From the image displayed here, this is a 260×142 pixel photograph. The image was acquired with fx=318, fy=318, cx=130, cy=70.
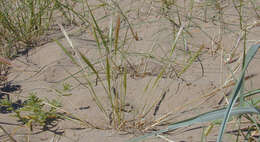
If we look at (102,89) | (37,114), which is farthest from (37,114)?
(102,89)

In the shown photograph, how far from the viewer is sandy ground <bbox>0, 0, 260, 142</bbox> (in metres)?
1.46

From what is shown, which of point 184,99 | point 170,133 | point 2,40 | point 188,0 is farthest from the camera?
point 188,0

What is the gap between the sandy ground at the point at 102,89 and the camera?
1.46 m

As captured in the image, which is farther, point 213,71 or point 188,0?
point 188,0

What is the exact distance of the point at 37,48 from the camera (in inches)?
92.7

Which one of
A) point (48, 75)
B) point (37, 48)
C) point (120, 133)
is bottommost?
point (120, 133)

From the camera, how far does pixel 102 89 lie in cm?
177

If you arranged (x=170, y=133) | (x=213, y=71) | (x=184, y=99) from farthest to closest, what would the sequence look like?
1. (x=213, y=71)
2. (x=184, y=99)
3. (x=170, y=133)

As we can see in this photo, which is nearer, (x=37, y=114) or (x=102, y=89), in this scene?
(x=37, y=114)

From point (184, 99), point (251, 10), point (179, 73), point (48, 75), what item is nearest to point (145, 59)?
point (179, 73)

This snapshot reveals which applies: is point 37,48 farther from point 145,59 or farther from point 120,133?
point 120,133

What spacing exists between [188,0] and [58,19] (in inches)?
45.6

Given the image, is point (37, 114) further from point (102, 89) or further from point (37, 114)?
point (102, 89)

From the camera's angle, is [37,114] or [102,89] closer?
[37,114]
